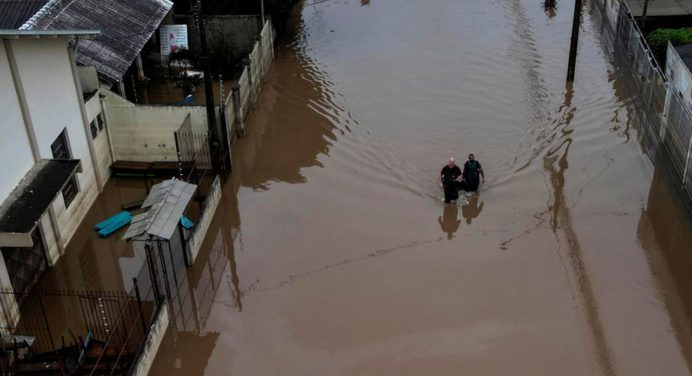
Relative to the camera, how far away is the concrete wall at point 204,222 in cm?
1460

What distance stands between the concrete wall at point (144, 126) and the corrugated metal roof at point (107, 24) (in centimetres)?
162

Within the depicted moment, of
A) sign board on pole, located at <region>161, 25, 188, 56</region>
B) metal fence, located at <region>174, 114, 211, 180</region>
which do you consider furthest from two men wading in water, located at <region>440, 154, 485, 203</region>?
sign board on pole, located at <region>161, 25, 188, 56</region>

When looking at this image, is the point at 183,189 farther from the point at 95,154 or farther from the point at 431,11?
the point at 431,11

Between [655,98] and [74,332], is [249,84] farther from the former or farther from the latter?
[655,98]

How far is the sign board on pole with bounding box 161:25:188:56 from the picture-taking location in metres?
24.9

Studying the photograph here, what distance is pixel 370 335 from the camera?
41.3ft

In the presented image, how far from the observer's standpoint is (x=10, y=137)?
1291 cm

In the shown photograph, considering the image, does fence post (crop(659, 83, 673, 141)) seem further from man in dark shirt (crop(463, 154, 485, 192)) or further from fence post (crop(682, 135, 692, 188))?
man in dark shirt (crop(463, 154, 485, 192))


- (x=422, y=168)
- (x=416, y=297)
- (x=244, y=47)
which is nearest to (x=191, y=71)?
(x=244, y=47)

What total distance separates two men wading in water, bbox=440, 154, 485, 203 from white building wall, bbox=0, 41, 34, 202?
28.6 ft

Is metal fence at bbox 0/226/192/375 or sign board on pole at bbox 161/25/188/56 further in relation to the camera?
sign board on pole at bbox 161/25/188/56

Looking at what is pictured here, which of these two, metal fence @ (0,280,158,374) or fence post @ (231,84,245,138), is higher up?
fence post @ (231,84,245,138)

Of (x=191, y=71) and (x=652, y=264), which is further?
(x=191, y=71)

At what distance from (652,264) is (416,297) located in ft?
15.8
